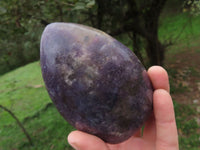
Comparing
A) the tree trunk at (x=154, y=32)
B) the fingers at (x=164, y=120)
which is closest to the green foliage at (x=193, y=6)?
the tree trunk at (x=154, y=32)

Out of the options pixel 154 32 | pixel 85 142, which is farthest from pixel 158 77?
pixel 154 32

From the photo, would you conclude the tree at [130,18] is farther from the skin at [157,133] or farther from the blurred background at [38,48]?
the skin at [157,133]

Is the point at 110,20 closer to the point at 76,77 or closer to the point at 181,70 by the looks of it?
the point at 181,70

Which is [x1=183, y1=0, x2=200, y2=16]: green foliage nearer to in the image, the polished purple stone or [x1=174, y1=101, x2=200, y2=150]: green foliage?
[x1=174, y1=101, x2=200, y2=150]: green foliage

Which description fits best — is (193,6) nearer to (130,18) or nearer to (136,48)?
(130,18)

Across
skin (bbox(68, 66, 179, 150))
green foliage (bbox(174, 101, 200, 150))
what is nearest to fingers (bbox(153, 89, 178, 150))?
skin (bbox(68, 66, 179, 150))

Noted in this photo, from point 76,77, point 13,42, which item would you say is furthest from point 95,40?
point 13,42
